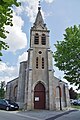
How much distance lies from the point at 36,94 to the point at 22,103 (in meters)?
3.30

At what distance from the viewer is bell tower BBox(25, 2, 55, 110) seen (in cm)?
3138

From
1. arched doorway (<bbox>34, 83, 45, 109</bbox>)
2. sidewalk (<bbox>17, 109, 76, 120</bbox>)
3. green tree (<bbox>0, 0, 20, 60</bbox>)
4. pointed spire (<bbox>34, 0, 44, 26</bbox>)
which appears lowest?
sidewalk (<bbox>17, 109, 76, 120</bbox>)

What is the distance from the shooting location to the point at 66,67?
18.2 m

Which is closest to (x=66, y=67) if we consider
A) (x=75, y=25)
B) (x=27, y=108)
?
(x=75, y=25)

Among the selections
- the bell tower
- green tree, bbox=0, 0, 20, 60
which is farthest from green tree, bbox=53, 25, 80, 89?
the bell tower

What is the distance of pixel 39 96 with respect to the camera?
105ft

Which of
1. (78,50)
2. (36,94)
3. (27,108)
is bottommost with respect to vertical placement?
(27,108)

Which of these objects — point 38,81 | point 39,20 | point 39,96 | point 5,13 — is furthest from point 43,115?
point 39,20

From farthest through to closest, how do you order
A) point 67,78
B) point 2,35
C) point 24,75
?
point 24,75 → point 67,78 → point 2,35

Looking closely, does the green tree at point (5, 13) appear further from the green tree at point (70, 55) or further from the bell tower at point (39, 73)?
the bell tower at point (39, 73)

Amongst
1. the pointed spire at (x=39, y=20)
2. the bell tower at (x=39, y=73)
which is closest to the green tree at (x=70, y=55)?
the bell tower at (x=39, y=73)

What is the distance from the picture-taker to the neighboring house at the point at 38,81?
31484mm

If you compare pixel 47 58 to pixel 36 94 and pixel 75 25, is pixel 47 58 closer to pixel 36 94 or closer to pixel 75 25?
pixel 36 94

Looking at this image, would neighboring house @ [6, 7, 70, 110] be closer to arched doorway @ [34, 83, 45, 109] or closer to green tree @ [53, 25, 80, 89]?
arched doorway @ [34, 83, 45, 109]
